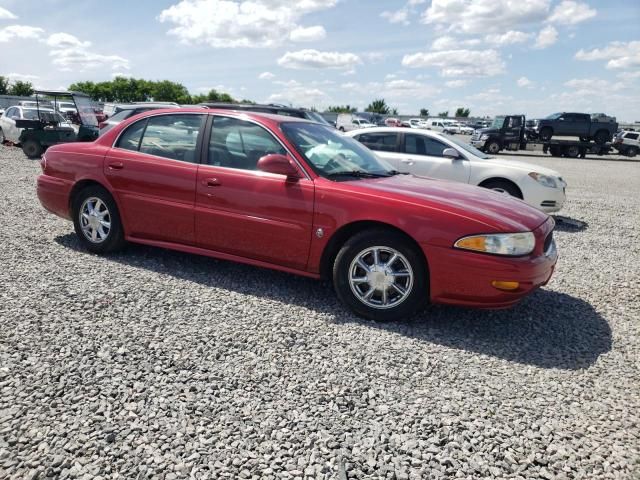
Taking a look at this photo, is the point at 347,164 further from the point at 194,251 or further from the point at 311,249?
the point at 194,251

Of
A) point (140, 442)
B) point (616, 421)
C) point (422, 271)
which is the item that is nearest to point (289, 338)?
point (422, 271)

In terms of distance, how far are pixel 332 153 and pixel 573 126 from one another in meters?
27.9

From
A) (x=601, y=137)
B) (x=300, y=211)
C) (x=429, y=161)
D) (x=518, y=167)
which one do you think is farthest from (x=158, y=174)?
(x=601, y=137)

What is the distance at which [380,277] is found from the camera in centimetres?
376

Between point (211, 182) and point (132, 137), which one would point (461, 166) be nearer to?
point (211, 182)

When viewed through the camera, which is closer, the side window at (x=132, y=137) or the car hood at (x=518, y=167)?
the side window at (x=132, y=137)

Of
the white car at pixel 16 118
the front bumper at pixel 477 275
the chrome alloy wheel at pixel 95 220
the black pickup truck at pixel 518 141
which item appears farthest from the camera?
the black pickup truck at pixel 518 141

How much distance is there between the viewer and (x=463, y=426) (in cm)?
257

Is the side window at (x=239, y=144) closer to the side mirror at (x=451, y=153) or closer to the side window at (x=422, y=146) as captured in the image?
the side mirror at (x=451, y=153)

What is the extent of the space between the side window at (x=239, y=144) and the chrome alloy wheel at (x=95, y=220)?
4.53ft

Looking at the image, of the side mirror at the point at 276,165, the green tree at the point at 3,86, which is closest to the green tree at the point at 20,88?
the green tree at the point at 3,86

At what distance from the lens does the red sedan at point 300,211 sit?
11.7 ft

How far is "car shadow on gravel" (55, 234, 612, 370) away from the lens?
Answer: 11.6ft

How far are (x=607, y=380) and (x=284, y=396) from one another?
207cm
